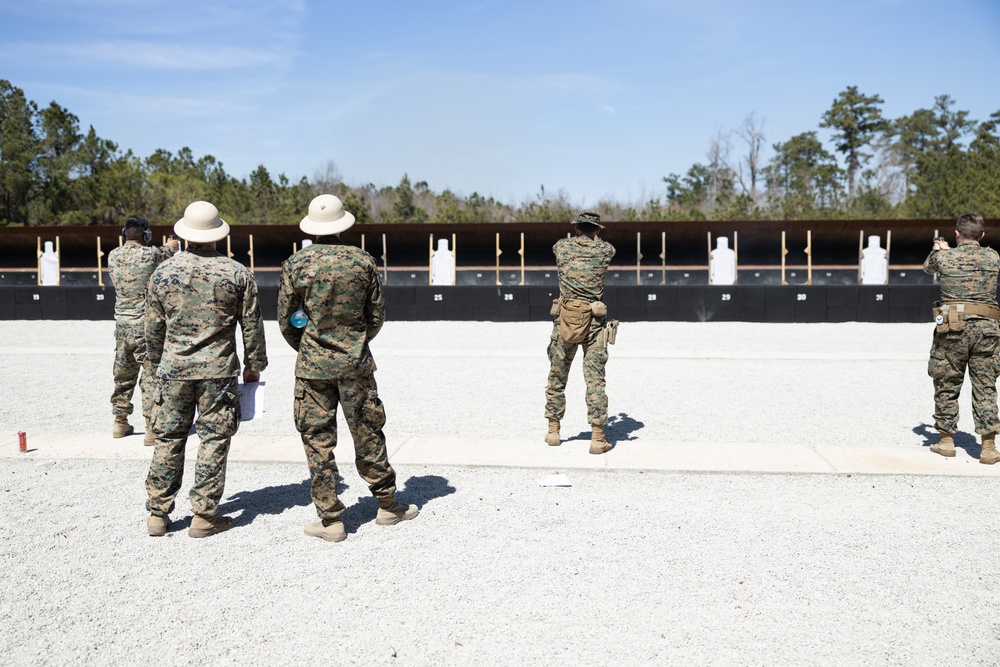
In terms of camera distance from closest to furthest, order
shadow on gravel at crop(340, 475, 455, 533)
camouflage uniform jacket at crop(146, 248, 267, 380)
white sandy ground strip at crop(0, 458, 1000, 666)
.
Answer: white sandy ground strip at crop(0, 458, 1000, 666)
camouflage uniform jacket at crop(146, 248, 267, 380)
shadow on gravel at crop(340, 475, 455, 533)

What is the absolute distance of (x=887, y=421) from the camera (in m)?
8.15

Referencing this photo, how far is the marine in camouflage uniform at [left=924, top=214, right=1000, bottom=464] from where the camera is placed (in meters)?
6.32

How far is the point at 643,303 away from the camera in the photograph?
19.9m

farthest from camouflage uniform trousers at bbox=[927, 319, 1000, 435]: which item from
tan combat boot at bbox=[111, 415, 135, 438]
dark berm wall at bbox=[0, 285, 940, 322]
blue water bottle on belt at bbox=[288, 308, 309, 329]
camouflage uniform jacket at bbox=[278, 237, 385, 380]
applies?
dark berm wall at bbox=[0, 285, 940, 322]

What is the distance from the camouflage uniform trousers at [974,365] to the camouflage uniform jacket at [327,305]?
4.59 meters

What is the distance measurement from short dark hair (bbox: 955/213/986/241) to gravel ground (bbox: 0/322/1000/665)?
1958mm

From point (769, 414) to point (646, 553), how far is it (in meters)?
4.44

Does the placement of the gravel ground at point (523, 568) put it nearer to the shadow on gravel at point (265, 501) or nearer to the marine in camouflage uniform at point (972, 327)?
the shadow on gravel at point (265, 501)

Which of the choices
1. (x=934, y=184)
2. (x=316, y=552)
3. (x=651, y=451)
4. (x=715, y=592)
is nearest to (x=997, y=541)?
(x=715, y=592)

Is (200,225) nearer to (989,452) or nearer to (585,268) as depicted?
(585,268)

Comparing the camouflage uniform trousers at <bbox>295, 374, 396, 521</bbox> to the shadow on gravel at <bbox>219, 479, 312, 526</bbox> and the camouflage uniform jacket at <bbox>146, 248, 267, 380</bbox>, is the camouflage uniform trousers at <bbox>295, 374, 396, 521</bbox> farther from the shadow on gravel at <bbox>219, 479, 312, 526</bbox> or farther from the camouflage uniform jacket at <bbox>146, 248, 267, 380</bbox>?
the shadow on gravel at <bbox>219, 479, 312, 526</bbox>

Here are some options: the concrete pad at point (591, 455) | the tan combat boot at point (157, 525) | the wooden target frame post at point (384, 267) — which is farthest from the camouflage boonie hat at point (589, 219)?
the wooden target frame post at point (384, 267)

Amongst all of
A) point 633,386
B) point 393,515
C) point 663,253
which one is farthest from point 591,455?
point 663,253

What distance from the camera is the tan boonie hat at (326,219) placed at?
15.5ft
